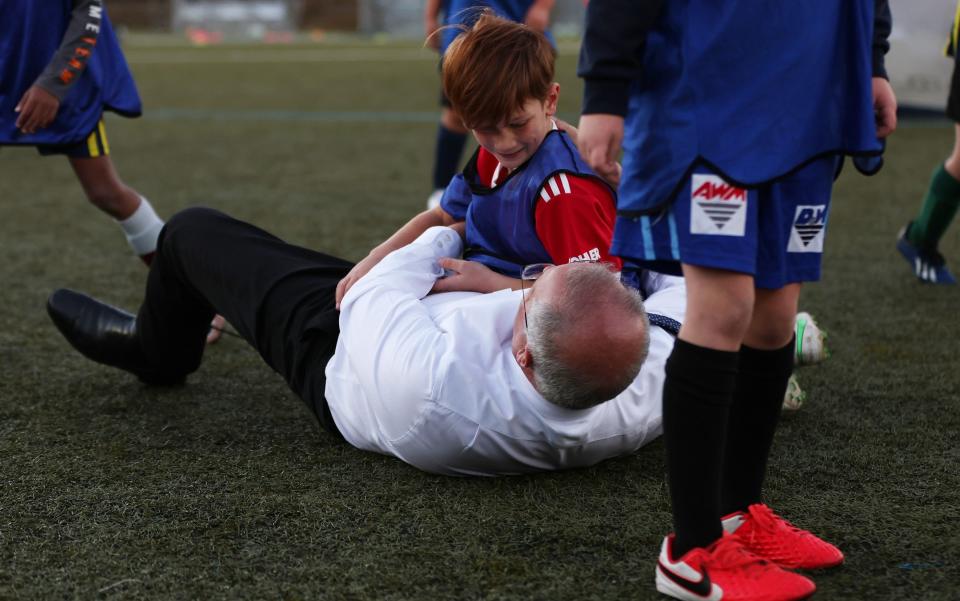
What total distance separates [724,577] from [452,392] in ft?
1.87

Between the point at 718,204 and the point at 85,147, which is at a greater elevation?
the point at 718,204

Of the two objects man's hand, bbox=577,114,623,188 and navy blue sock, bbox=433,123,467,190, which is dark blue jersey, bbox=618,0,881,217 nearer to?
man's hand, bbox=577,114,623,188

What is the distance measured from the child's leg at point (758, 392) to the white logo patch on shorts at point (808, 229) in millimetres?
71

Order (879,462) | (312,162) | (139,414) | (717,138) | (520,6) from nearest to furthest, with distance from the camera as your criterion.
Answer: (717,138) < (879,462) < (139,414) < (520,6) < (312,162)

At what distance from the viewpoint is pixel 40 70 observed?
338 centimetres

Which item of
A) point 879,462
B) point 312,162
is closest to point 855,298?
point 879,462

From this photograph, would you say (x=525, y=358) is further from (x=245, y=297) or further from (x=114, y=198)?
(x=114, y=198)

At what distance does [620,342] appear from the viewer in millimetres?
1882

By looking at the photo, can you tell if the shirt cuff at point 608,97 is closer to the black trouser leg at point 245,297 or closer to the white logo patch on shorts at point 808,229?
the white logo patch on shorts at point 808,229

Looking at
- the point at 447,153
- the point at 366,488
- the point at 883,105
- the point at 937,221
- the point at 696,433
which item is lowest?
the point at 447,153

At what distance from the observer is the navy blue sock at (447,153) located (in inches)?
212

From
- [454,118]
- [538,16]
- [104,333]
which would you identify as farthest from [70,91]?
[538,16]

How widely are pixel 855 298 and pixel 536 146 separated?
1.74 m

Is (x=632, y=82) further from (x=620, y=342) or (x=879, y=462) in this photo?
(x=879, y=462)
